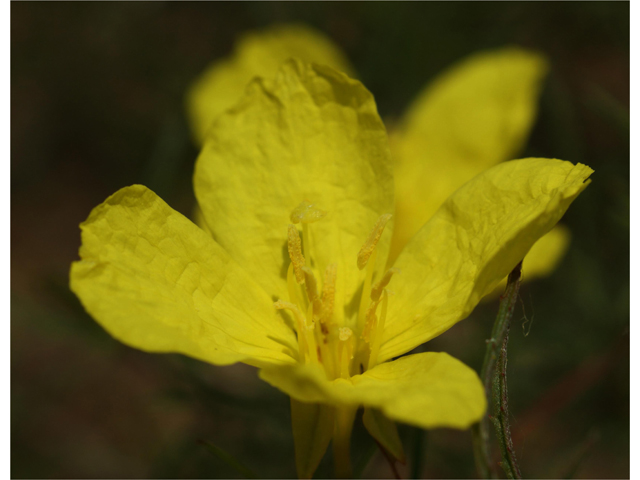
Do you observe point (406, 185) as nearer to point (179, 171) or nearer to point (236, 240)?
point (236, 240)

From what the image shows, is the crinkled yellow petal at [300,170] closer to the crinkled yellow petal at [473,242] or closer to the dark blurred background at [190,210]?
the crinkled yellow petal at [473,242]

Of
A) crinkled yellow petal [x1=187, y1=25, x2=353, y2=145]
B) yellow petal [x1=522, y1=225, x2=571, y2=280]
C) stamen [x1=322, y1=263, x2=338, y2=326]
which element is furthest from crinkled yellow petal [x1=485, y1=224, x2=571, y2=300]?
crinkled yellow petal [x1=187, y1=25, x2=353, y2=145]

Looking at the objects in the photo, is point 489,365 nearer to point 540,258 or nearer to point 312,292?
point 312,292

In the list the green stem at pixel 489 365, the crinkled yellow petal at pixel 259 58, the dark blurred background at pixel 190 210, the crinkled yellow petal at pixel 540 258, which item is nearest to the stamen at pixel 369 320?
A: the green stem at pixel 489 365

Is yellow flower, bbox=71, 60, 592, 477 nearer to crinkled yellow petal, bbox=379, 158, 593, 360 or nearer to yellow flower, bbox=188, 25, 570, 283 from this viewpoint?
crinkled yellow petal, bbox=379, 158, 593, 360

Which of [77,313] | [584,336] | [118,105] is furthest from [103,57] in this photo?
[584,336]
